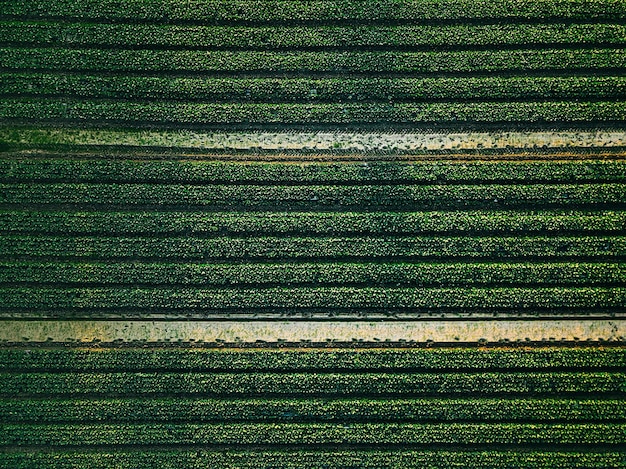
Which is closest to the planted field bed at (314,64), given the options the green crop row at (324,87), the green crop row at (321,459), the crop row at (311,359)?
the green crop row at (324,87)

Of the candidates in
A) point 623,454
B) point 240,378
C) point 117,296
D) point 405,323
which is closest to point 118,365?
point 117,296

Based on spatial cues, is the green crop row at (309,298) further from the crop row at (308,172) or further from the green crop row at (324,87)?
the green crop row at (324,87)

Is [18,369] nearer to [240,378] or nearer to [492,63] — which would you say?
[240,378]

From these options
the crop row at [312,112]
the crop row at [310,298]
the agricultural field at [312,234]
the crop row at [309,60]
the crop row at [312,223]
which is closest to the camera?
the agricultural field at [312,234]

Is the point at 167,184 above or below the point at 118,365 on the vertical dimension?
above

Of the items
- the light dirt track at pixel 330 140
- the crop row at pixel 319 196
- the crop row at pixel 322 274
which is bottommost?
the crop row at pixel 322 274

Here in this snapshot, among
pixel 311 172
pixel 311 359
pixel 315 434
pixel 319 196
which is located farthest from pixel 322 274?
pixel 315 434
